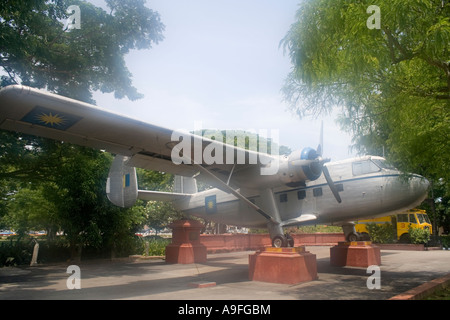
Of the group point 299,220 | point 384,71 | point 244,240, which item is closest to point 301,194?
point 299,220

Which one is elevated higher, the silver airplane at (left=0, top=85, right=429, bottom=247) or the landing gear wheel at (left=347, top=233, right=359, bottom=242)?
the silver airplane at (left=0, top=85, right=429, bottom=247)

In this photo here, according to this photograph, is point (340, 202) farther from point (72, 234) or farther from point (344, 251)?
point (72, 234)

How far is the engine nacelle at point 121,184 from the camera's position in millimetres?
14336

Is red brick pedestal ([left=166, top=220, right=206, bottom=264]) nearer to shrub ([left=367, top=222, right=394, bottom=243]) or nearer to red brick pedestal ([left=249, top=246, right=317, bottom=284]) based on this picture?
red brick pedestal ([left=249, top=246, right=317, bottom=284])

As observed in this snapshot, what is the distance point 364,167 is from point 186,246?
9.38 meters

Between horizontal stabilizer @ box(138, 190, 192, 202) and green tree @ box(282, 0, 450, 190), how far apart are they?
9604 millimetres

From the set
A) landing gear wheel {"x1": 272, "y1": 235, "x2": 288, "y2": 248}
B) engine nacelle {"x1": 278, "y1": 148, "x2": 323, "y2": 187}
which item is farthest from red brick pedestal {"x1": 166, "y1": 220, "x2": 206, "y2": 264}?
engine nacelle {"x1": 278, "y1": 148, "x2": 323, "y2": 187}

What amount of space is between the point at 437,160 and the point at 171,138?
771 centimetres

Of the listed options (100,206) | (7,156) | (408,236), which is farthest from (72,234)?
(408,236)

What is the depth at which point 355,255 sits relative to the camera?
13289mm

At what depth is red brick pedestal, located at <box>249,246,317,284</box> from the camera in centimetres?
939

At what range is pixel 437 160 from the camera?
9.15 metres

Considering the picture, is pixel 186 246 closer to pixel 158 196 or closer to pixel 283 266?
pixel 158 196

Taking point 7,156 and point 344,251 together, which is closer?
point 7,156
